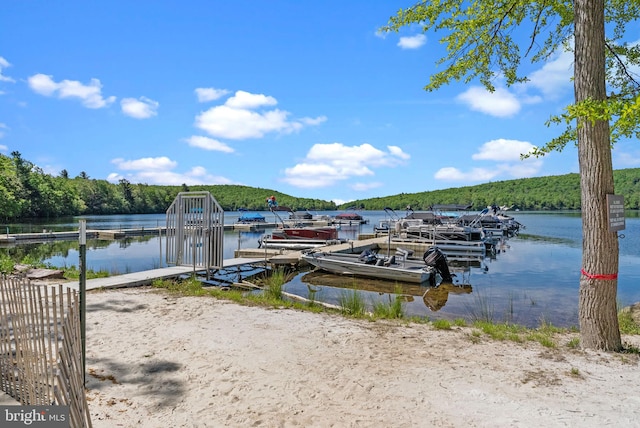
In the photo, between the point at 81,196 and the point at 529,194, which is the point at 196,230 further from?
the point at 529,194

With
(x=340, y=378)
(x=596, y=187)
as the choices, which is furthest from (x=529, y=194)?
(x=340, y=378)

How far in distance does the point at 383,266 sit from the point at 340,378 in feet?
34.8

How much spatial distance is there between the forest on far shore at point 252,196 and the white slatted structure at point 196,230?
2461 inches

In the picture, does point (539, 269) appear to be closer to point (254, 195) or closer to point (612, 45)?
point (612, 45)

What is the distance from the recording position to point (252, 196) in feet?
397

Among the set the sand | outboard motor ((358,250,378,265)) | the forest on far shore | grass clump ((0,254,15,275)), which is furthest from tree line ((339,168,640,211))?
the sand

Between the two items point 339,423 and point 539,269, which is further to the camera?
point 539,269

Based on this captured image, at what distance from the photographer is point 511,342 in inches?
243

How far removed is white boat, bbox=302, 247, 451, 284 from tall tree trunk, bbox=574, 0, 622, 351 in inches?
342

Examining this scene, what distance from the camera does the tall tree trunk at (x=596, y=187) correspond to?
558 centimetres

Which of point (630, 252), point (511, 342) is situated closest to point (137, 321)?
point (511, 342)

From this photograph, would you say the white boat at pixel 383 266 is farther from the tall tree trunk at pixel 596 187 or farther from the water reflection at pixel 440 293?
the tall tree trunk at pixel 596 187

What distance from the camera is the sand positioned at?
3.77 m

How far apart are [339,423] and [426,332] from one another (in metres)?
3.44
